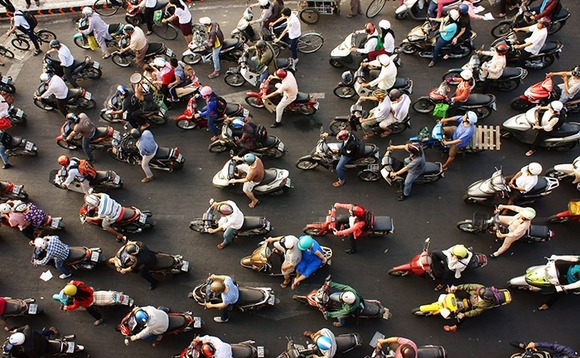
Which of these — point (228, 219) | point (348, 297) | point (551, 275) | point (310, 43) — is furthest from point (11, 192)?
point (551, 275)

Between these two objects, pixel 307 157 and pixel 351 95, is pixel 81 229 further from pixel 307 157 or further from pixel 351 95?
pixel 351 95

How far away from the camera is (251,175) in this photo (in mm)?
11625

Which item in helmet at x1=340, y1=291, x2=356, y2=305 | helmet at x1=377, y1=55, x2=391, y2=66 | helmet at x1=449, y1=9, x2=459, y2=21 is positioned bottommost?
helmet at x1=340, y1=291, x2=356, y2=305

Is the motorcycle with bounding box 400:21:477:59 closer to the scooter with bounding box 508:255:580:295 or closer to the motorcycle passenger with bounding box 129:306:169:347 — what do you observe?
the scooter with bounding box 508:255:580:295

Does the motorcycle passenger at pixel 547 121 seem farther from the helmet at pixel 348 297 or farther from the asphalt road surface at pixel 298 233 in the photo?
the helmet at pixel 348 297

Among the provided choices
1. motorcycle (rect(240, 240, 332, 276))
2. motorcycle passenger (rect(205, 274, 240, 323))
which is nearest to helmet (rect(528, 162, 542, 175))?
motorcycle (rect(240, 240, 332, 276))

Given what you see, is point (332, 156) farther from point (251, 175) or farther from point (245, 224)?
point (245, 224)

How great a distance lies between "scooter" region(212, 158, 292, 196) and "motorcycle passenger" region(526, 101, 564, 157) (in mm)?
6916

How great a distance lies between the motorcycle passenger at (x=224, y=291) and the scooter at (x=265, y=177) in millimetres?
3067

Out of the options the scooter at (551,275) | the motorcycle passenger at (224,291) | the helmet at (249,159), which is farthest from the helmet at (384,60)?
the motorcycle passenger at (224,291)

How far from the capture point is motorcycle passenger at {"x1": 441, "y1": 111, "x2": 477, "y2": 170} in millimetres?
11766

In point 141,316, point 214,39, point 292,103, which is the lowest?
point 141,316

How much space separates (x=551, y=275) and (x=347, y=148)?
537 centimetres

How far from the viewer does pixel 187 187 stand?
13234 millimetres
